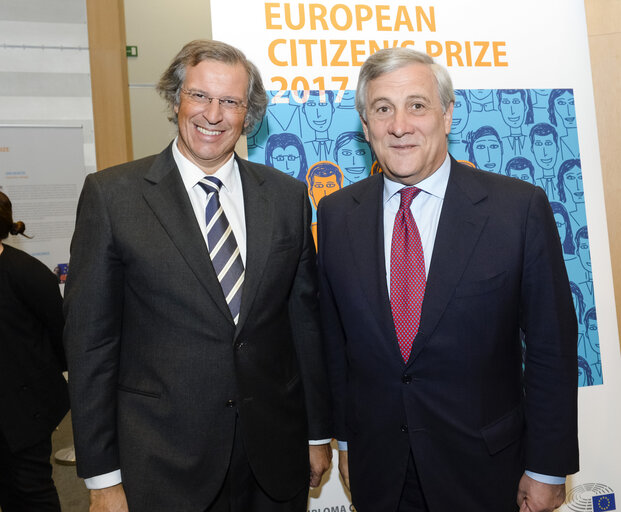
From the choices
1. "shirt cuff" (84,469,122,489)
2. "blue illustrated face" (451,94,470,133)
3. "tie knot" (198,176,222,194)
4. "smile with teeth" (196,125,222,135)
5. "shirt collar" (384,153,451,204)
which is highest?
"blue illustrated face" (451,94,470,133)

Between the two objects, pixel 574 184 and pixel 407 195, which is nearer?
pixel 407 195

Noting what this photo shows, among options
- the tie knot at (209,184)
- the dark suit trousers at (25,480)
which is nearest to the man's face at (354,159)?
the tie knot at (209,184)

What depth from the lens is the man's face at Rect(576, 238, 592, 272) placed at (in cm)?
284

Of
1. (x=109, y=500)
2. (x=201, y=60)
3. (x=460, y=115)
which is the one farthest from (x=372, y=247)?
(x=460, y=115)

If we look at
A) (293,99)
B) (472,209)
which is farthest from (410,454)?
(293,99)

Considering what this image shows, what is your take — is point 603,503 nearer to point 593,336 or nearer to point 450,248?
point 593,336

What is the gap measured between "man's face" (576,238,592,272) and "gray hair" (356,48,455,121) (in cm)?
139

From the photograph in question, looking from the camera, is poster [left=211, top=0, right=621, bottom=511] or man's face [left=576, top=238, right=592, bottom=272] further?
man's face [left=576, top=238, right=592, bottom=272]

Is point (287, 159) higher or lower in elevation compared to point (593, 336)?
higher

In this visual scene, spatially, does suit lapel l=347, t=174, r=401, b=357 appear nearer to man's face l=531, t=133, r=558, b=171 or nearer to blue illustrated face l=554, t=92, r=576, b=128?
man's face l=531, t=133, r=558, b=171

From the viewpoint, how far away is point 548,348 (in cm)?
166

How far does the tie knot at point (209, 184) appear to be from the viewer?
1.73 metres

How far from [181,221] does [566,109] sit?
2.13 metres

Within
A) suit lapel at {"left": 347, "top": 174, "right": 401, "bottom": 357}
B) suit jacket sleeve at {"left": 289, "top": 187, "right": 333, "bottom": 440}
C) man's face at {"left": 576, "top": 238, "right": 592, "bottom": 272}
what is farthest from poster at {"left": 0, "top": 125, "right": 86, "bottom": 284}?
man's face at {"left": 576, "top": 238, "right": 592, "bottom": 272}
